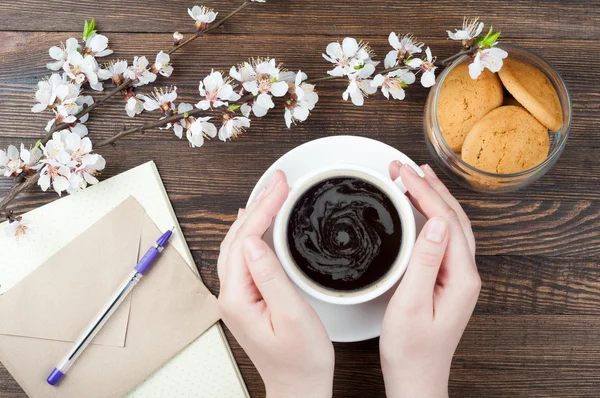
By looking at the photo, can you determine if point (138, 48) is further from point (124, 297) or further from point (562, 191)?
point (562, 191)

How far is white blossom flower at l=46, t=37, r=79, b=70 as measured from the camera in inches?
37.5

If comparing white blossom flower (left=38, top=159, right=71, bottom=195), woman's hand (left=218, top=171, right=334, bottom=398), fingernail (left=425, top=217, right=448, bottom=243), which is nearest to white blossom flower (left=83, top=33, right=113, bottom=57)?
white blossom flower (left=38, top=159, right=71, bottom=195)

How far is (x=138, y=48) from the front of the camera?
3.27 feet

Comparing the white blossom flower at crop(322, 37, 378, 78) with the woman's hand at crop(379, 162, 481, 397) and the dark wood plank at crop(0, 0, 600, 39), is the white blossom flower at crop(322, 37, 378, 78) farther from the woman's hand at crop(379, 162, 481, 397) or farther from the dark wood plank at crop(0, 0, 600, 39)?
the woman's hand at crop(379, 162, 481, 397)

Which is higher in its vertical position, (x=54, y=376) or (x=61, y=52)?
(x=61, y=52)

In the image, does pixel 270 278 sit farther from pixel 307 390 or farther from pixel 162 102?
pixel 162 102

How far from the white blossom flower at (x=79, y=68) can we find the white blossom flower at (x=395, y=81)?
1.63 ft

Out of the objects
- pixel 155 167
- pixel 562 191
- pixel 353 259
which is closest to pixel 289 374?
pixel 353 259

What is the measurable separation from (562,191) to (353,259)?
0.45 metres

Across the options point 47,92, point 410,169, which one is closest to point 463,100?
point 410,169

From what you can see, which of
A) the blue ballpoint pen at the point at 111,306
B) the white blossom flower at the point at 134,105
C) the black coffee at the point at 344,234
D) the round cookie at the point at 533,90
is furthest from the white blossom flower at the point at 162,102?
the round cookie at the point at 533,90

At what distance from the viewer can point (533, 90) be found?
876 mm

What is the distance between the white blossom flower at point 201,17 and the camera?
3.11ft

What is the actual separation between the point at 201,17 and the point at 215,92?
5.7 inches
